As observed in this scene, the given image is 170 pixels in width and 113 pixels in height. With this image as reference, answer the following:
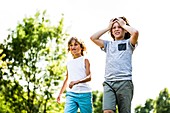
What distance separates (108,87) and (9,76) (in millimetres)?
25056

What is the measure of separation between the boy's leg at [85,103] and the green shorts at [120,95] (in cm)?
117

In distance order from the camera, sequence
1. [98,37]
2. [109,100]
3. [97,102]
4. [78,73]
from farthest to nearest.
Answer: [97,102]
[78,73]
[98,37]
[109,100]

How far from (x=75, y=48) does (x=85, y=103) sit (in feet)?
3.12

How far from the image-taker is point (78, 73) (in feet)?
23.2

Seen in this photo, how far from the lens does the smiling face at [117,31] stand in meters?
6.07

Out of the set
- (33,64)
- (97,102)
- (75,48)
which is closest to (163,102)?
(97,102)

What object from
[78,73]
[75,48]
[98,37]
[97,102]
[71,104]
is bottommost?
[97,102]

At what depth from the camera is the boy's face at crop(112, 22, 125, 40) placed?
6074mm

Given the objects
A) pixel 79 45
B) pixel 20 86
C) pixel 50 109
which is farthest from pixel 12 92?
pixel 79 45

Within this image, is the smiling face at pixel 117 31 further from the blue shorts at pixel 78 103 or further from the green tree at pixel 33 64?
the green tree at pixel 33 64

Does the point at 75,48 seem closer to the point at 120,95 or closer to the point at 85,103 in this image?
the point at 85,103

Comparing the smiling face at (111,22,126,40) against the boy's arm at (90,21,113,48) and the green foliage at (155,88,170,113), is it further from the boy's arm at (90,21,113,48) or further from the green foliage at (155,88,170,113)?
the green foliage at (155,88,170,113)

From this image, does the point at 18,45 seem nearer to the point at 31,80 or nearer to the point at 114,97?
the point at 31,80

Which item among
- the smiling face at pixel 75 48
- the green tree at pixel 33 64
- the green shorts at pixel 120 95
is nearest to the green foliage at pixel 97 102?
the green tree at pixel 33 64
